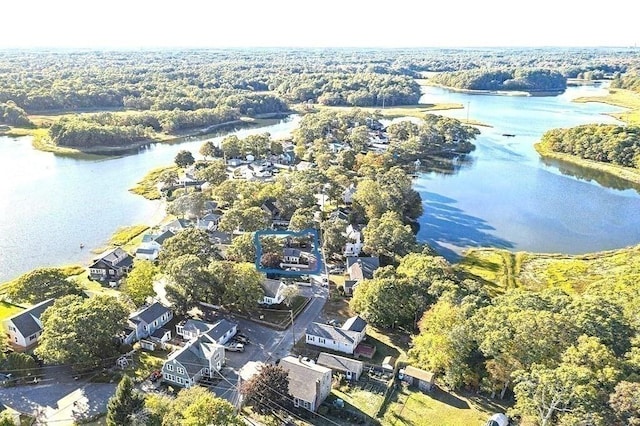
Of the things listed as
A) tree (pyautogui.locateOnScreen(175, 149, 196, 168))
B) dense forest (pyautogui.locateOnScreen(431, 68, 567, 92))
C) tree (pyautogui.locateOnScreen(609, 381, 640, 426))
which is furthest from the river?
dense forest (pyautogui.locateOnScreen(431, 68, 567, 92))

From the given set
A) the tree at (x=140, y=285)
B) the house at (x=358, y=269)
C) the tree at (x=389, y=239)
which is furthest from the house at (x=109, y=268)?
the tree at (x=389, y=239)

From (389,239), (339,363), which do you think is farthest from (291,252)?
(339,363)

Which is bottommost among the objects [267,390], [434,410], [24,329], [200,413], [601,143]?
[434,410]

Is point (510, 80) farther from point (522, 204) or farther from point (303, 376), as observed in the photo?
point (303, 376)

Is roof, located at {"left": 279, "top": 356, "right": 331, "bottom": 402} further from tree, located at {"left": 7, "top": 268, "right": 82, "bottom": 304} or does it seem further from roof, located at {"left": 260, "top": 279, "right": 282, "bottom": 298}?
tree, located at {"left": 7, "top": 268, "right": 82, "bottom": 304}

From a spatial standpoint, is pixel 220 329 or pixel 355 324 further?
pixel 355 324

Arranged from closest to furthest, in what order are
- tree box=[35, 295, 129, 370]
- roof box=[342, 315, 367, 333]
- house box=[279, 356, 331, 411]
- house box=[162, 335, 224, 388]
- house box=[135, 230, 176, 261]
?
house box=[279, 356, 331, 411], tree box=[35, 295, 129, 370], house box=[162, 335, 224, 388], roof box=[342, 315, 367, 333], house box=[135, 230, 176, 261]
